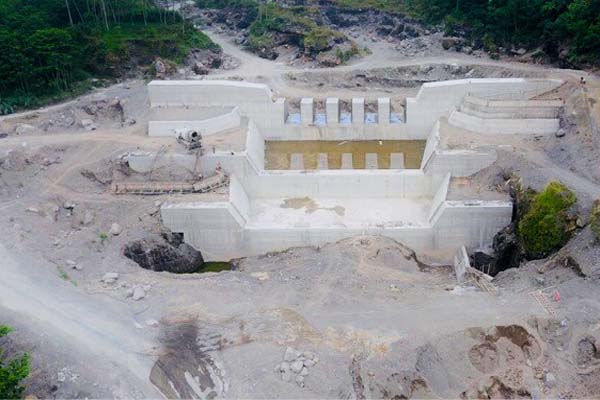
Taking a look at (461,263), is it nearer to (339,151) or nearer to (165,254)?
(339,151)

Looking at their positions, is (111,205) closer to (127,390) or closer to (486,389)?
(127,390)

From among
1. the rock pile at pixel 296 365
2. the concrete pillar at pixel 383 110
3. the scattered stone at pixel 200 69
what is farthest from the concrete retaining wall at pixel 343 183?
the scattered stone at pixel 200 69

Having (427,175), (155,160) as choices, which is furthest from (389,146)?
(155,160)

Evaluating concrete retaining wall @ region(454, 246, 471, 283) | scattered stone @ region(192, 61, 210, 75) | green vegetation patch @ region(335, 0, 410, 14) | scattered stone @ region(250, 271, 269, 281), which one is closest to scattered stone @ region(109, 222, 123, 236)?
scattered stone @ region(250, 271, 269, 281)

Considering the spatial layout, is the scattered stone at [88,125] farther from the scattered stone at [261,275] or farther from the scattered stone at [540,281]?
the scattered stone at [540,281]

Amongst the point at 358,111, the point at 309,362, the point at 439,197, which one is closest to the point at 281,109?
the point at 358,111

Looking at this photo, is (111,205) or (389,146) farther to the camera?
(389,146)

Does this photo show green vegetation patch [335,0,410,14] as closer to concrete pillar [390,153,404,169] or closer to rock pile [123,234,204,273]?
concrete pillar [390,153,404,169]
